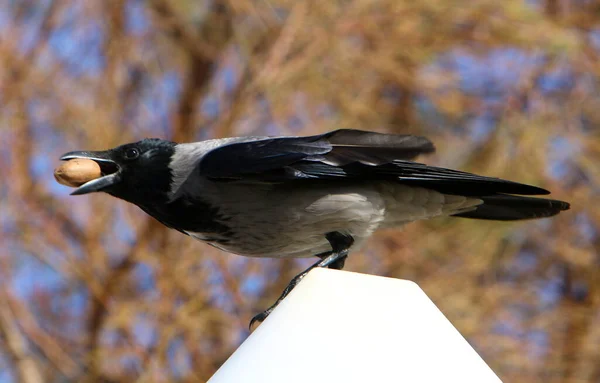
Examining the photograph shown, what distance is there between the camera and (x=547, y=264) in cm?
437

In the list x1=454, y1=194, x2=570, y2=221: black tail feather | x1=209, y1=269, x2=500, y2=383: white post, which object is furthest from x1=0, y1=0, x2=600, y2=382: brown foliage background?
x1=209, y1=269, x2=500, y2=383: white post

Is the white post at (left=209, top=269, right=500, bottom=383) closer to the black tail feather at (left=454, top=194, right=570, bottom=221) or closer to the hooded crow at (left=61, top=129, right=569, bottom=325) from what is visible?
the hooded crow at (left=61, top=129, right=569, bottom=325)

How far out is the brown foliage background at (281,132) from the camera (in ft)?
13.2

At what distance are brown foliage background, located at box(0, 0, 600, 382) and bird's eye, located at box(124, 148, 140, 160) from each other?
4.75 ft

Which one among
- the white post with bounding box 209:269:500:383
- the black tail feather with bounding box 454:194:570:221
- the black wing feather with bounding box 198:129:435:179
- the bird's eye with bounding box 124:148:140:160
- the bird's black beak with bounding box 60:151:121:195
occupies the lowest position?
the white post with bounding box 209:269:500:383

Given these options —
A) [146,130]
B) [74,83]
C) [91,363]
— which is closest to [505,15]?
[146,130]

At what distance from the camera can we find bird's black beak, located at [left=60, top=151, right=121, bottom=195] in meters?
2.38

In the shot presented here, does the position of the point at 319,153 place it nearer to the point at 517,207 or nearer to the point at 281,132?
the point at 517,207

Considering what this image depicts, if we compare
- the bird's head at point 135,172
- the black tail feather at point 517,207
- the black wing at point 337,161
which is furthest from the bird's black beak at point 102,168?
the black tail feather at point 517,207

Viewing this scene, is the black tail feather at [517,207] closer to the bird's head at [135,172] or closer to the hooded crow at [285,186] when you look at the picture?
the hooded crow at [285,186]

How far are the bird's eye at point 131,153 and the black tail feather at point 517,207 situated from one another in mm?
1087

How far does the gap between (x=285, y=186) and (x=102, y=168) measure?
545 millimetres

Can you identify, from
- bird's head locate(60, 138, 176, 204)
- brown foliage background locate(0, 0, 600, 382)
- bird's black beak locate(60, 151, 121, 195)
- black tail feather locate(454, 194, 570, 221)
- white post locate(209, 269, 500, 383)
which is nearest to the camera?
white post locate(209, 269, 500, 383)

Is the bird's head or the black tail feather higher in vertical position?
the black tail feather
